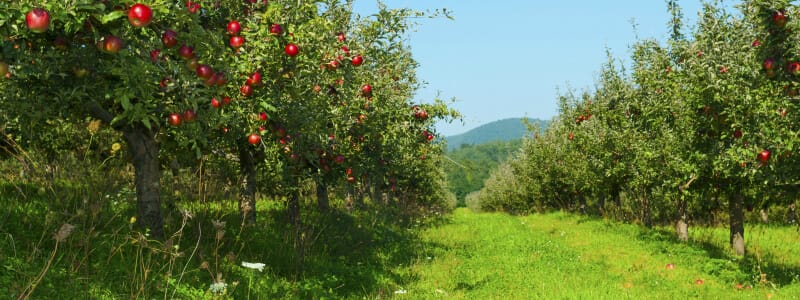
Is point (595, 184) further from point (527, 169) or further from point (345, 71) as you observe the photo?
point (345, 71)

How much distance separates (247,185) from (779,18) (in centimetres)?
962

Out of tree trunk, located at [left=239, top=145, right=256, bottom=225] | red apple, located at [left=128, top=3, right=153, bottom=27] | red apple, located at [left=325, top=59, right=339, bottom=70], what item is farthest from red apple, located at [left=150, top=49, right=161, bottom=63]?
tree trunk, located at [left=239, top=145, right=256, bottom=225]

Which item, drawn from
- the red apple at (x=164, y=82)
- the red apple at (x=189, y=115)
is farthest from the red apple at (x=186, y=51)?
the red apple at (x=189, y=115)

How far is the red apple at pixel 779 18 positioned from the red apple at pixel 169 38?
26.6 feet

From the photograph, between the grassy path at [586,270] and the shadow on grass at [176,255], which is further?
the grassy path at [586,270]

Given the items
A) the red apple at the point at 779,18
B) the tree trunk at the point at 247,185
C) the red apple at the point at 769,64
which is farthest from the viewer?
the tree trunk at the point at 247,185

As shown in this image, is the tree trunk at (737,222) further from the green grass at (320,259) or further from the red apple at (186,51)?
the red apple at (186,51)

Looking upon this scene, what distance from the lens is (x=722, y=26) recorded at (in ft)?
39.6

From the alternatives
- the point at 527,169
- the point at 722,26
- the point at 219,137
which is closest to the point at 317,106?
the point at 219,137

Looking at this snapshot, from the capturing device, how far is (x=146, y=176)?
25.0 ft

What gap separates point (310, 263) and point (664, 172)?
1070 centimetres

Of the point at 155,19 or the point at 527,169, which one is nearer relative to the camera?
the point at 155,19

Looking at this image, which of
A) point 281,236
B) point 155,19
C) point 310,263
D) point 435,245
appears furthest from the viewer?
point 435,245

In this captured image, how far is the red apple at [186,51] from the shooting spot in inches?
216
